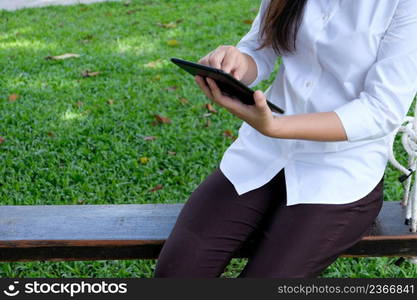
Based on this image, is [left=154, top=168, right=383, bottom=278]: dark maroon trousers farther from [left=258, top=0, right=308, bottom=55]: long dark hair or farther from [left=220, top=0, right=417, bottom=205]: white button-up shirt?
[left=258, top=0, right=308, bottom=55]: long dark hair

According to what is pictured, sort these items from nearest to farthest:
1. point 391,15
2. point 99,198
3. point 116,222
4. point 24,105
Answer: point 391,15 → point 116,222 → point 99,198 → point 24,105

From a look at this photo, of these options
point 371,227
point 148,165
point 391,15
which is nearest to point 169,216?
point 371,227

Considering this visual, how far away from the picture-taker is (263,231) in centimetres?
164

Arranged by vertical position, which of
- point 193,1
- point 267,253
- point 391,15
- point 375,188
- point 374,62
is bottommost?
point 193,1

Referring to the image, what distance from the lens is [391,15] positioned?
1.49 m

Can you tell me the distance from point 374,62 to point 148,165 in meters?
→ 1.72

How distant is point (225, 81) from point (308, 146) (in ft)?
1.25

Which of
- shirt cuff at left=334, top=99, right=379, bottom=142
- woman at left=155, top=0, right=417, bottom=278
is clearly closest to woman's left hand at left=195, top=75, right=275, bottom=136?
woman at left=155, top=0, right=417, bottom=278

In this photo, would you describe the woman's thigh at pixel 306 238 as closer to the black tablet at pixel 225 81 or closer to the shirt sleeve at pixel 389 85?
the shirt sleeve at pixel 389 85

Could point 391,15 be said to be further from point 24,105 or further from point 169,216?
point 24,105

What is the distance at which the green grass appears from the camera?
9.11ft

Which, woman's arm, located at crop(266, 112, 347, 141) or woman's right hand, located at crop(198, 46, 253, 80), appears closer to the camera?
woman's arm, located at crop(266, 112, 347, 141)

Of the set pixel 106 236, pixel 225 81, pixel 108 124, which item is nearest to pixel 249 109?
pixel 225 81

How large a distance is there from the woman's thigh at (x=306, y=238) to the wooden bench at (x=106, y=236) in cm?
11
